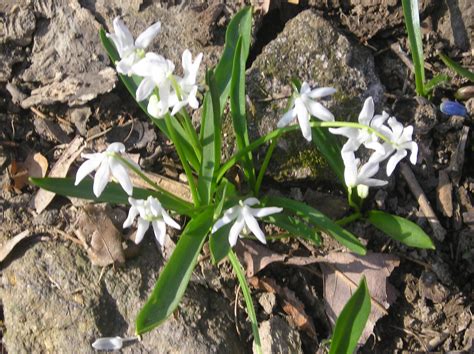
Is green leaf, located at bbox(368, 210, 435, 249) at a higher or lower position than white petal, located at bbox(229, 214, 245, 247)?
lower

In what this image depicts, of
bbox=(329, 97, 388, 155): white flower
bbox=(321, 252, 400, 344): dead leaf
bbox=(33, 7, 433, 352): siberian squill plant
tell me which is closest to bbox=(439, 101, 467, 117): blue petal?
bbox=(33, 7, 433, 352): siberian squill plant

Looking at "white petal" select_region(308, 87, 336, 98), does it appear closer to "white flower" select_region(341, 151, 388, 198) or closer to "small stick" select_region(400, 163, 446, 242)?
"white flower" select_region(341, 151, 388, 198)

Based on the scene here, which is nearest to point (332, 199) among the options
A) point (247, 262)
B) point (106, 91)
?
point (247, 262)

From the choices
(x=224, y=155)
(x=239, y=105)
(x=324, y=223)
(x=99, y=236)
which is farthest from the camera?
(x=224, y=155)

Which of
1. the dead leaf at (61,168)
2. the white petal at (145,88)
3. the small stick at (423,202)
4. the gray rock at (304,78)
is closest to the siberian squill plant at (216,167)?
the white petal at (145,88)

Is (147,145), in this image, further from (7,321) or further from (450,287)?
(450,287)

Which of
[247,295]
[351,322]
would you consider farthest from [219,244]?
[351,322]

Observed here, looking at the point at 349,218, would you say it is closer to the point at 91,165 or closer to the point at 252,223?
the point at 252,223
